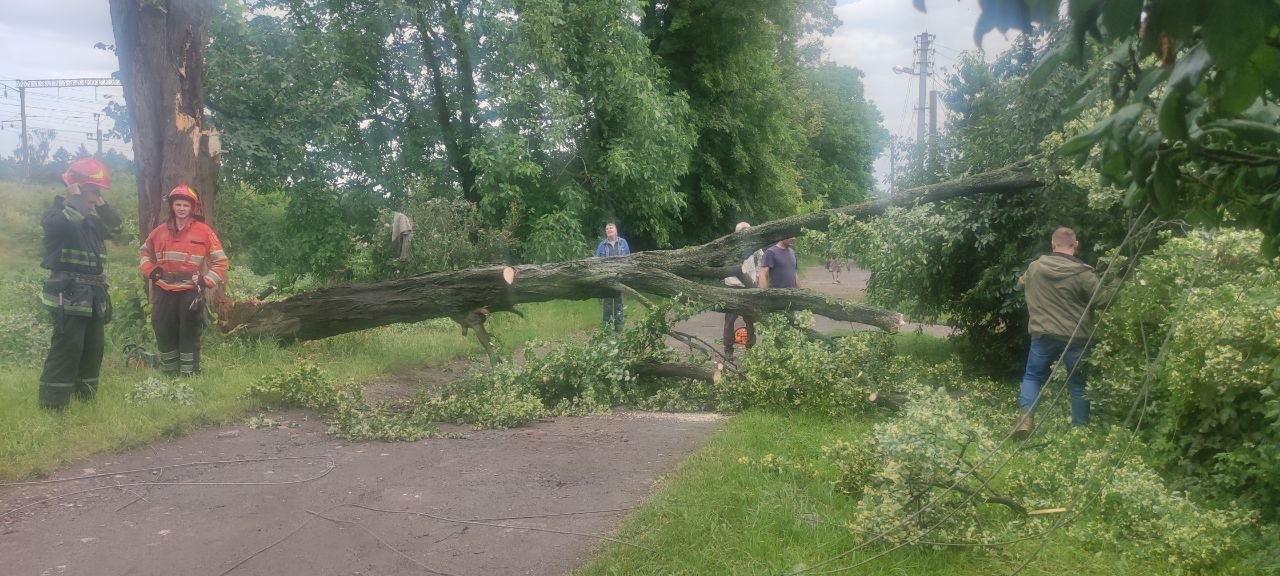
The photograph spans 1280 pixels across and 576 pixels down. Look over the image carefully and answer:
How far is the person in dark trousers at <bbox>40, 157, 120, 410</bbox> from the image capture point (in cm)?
636

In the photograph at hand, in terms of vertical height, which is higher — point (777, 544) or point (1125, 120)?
point (1125, 120)

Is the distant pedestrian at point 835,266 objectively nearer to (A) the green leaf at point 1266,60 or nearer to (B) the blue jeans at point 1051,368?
(B) the blue jeans at point 1051,368

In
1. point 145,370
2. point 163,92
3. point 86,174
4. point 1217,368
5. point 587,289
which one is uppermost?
point 163,92

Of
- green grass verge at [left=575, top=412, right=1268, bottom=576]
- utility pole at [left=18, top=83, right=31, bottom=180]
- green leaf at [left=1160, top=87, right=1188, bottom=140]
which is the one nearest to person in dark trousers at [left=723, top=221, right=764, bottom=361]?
green grass verge at [left=575, top=412, right=1268, bottom=576]

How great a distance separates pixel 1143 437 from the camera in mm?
5469

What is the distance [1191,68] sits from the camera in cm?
153

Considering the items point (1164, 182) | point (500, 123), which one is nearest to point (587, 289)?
point (1164, 182)

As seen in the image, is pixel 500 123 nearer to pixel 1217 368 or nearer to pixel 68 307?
pixel 68 307

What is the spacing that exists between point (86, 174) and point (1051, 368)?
7.57 m

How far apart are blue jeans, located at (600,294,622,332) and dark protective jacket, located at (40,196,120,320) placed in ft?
13.6

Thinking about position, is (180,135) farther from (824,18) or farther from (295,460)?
(824,18)

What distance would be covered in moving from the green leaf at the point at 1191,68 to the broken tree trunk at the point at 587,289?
20.1 feet

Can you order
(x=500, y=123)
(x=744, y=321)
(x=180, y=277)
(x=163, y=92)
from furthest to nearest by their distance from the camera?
1. (x=500, y=123)
2. (x=744, y=321)
3. (x=163, y=92)
4. (x=180, y=277)

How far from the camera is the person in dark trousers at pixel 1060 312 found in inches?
249
